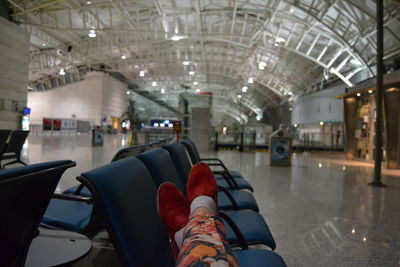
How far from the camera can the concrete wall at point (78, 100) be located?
41062 millimetres

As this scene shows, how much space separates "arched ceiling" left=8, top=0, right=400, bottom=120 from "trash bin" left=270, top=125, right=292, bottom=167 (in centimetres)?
1023

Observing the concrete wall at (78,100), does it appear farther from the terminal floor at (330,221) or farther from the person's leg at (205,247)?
the person's leg at (205,247)

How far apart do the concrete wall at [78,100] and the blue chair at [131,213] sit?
41089 mm

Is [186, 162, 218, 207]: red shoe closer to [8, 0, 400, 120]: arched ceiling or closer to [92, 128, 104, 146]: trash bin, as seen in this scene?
[92, 128, 104, 146]: trash bin

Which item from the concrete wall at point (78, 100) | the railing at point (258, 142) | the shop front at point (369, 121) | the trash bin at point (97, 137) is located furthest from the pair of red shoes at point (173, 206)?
the concrete wall at point (78, 100)

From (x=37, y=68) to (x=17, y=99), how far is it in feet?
48.9

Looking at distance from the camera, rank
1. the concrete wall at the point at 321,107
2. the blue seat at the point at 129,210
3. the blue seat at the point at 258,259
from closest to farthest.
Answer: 1. the blue seat at the point at 129,210
2. the blue seat at the point at 258,259
3. the concrete wall at the point at 321,107

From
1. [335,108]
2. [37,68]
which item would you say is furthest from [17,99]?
[335,108]

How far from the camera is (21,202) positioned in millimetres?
1027

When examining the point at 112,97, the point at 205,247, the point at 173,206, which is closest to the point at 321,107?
the point at 112,97

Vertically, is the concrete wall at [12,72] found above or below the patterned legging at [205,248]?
above

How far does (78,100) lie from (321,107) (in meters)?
30.3

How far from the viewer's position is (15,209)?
1.00 meters

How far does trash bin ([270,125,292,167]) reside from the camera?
1059cm
